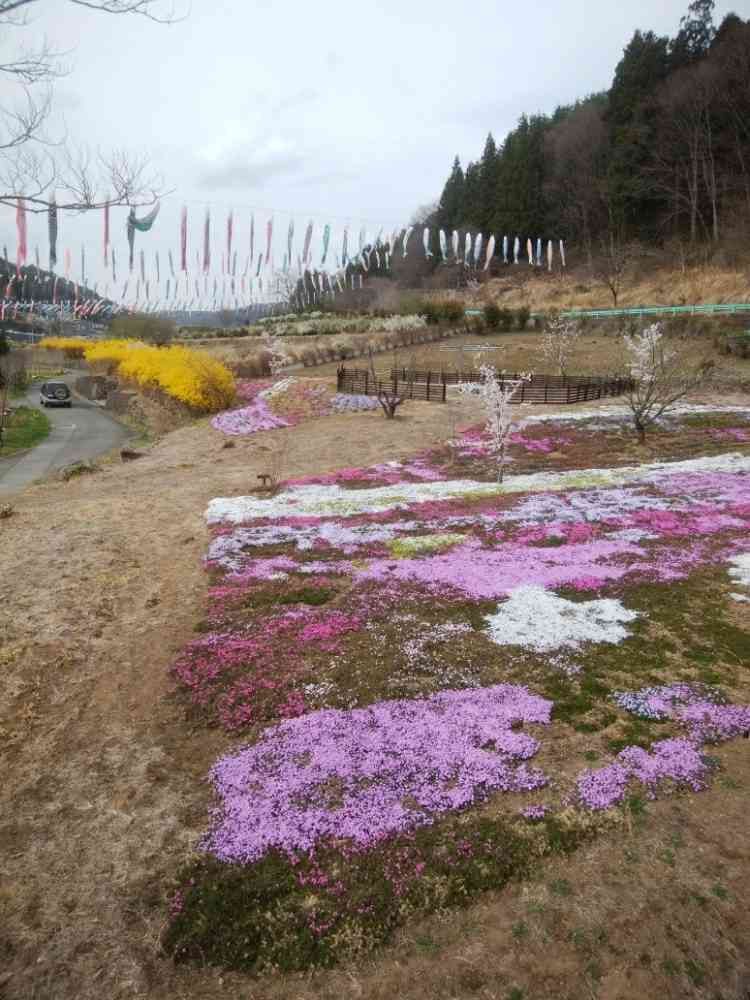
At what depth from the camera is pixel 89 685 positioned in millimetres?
8508

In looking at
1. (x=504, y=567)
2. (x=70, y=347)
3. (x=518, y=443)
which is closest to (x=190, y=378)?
(x=518, y=443)

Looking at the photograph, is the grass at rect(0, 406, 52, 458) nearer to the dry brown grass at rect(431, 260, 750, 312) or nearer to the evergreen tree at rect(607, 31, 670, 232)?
the dry brown grass at rect(431, 260, 750, 312)

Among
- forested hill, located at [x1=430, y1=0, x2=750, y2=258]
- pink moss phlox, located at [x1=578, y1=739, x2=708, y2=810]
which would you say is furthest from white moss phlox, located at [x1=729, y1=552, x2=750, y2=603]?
forested hill, located at [x1=430, y1=0, x2=750, y2=258]

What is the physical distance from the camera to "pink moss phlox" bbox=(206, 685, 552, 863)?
5680 mm

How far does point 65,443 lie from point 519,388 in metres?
25.6

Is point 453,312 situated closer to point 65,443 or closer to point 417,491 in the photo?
point 65,443

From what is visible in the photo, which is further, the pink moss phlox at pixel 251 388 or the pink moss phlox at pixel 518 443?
the pink moss phlox at pixel 251 388

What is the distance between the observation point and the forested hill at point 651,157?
5600cm

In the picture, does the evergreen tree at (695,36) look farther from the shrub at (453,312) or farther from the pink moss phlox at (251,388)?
the pink moss phlox at (251,388)

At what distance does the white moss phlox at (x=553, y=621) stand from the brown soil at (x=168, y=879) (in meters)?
2.76

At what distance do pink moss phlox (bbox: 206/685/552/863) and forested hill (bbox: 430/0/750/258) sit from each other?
197ft

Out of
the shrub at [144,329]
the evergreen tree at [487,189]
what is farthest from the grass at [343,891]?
the evergreen tree at [487,189]

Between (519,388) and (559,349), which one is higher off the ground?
(559,349)

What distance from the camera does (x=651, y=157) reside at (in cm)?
6200
